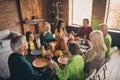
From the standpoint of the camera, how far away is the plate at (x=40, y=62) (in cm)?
206

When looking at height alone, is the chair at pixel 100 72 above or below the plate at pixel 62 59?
below

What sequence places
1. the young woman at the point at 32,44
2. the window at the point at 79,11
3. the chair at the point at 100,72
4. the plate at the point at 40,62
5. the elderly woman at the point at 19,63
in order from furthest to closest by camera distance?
the window at the point at 79,11 → the young woman at the point at 32,44 → the plate at the point at 40,62 → the chair at the point at 100,72 → the elderly woman at the point at 19,63

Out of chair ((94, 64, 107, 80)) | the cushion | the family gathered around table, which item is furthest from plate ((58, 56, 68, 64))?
the cushion

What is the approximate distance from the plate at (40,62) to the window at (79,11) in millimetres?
3365

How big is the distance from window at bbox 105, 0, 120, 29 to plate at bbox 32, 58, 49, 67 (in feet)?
10.8

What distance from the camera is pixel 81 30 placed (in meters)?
3.79

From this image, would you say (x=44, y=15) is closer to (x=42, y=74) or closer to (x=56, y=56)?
(x=56, y=56)

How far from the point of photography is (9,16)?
4609 mm

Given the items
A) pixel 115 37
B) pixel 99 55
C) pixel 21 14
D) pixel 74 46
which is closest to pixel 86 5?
pixel 115 37

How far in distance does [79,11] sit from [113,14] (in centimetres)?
135

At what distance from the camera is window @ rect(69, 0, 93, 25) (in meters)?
5.00

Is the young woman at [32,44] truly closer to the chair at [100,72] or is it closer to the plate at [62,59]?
the plate at [62,59]

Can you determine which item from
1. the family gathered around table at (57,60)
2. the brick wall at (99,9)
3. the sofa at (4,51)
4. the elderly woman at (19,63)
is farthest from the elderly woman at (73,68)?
the brick wall at (99,9)

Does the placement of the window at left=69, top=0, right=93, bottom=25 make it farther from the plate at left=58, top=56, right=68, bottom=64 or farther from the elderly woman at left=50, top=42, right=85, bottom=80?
the elderly woman at left=50, top=42, right=85, bottom=80
